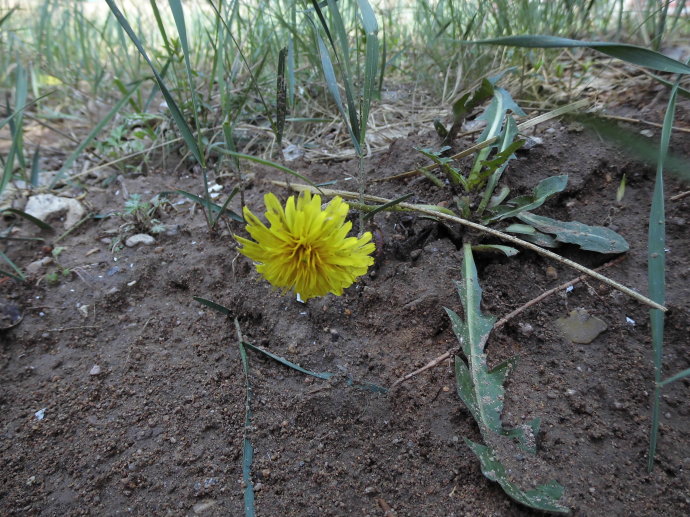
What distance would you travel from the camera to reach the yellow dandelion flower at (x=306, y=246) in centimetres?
108

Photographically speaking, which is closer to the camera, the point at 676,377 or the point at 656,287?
the point at 676,377

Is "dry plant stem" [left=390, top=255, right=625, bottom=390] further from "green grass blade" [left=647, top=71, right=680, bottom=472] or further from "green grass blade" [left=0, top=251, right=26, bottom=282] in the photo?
"green grass blade" [left=0, top=251, right=26, bottom=282]

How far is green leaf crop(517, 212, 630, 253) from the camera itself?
4.54 feet

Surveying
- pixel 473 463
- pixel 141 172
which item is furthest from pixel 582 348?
pixel 141 172

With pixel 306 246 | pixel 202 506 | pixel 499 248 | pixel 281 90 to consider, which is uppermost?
pixel 281 90

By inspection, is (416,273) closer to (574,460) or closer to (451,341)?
(451,341)

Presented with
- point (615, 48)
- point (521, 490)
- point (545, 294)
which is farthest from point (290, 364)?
point (615, 48)

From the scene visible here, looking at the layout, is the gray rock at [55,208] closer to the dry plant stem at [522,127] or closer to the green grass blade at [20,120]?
the green grass blade at [20,120]

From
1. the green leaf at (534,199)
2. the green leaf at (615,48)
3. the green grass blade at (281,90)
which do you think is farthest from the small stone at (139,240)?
the green leaf at (615,48)

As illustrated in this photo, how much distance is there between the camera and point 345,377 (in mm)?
1256

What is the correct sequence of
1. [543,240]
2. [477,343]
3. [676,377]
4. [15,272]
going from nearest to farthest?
1. [676,377]
2. [477,343]
3. [543,240]
4. [15,272]

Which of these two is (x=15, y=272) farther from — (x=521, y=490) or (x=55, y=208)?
(x=521, y=490)

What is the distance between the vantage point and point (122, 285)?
1607 mm

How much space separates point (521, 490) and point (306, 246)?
692 mm
